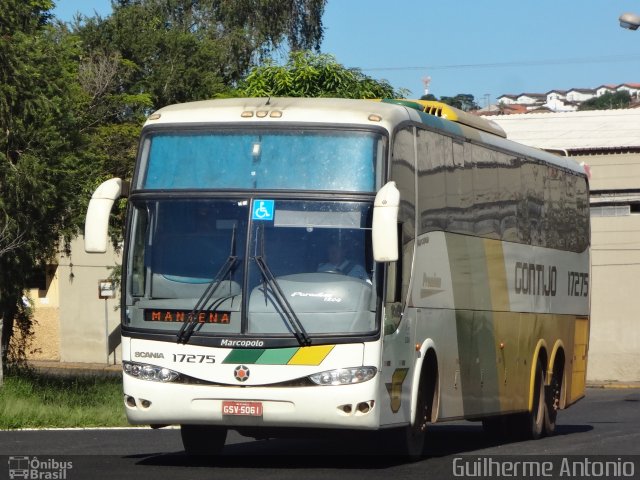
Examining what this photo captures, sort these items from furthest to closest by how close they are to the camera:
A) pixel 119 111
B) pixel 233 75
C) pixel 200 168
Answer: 1. pixel 233 75
2. pixel 119 111
3. pixel 200 168

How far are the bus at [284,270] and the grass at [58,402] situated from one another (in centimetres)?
560

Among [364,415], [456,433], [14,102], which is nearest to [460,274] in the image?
[364,415]

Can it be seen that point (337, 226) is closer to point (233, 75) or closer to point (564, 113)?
point (233, 75)

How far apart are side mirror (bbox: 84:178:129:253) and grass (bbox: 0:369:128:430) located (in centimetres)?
654

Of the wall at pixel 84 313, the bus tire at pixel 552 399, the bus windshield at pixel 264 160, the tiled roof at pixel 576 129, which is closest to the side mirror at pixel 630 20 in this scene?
the bus tire at pixel 552 399

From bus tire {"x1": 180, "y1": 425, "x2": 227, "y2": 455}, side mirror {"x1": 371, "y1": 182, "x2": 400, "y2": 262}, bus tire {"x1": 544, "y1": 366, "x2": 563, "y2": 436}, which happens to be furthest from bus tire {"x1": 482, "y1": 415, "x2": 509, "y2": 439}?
side mirror {"x1": 371, "y1": 182, "x2": 400, "y2": 262}

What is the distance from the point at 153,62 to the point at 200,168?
107 ft

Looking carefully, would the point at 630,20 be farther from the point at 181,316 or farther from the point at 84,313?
the point at 84,313

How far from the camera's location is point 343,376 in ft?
38.9

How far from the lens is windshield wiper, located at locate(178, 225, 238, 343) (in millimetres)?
12023

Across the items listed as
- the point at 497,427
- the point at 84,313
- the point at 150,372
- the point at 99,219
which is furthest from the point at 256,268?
the point at 84,313

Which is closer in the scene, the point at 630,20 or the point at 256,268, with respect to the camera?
the point at 256,268

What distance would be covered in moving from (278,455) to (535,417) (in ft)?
15.7

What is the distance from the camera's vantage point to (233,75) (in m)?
50.4
